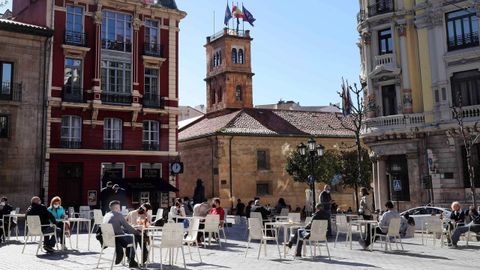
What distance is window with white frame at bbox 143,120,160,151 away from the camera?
33.2 meters

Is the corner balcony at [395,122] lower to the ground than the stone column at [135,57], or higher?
lower

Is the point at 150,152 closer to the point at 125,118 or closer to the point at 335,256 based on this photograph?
the point at 125,118

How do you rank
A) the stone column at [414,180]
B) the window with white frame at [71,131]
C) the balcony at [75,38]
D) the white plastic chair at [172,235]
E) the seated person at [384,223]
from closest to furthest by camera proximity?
the white plastic chair at [172,235]
the seated person at [384,223]
the stone column at [414,180]
the window with white frame at [71,131]
the balcony at [75,38]

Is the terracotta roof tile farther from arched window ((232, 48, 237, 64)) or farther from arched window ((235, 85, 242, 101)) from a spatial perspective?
arched window ((232, 48, 237, 64))

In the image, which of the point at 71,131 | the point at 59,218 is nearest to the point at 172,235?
the point at 59,218

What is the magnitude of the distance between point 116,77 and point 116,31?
9.90 feet

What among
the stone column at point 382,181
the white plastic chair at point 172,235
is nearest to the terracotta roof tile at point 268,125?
the stone column at point 382,181

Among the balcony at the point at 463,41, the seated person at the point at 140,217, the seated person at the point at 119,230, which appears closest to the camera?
the seated person at the point at 119,230

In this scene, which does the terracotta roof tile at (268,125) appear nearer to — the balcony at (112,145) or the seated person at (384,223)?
the balcony at (112,145)

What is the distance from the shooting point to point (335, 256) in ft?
44.3

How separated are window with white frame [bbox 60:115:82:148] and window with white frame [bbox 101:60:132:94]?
2.73 metres

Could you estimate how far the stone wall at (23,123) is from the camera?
91.5 ft

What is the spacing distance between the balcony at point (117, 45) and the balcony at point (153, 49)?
3.53 ft

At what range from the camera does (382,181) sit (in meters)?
30.1
